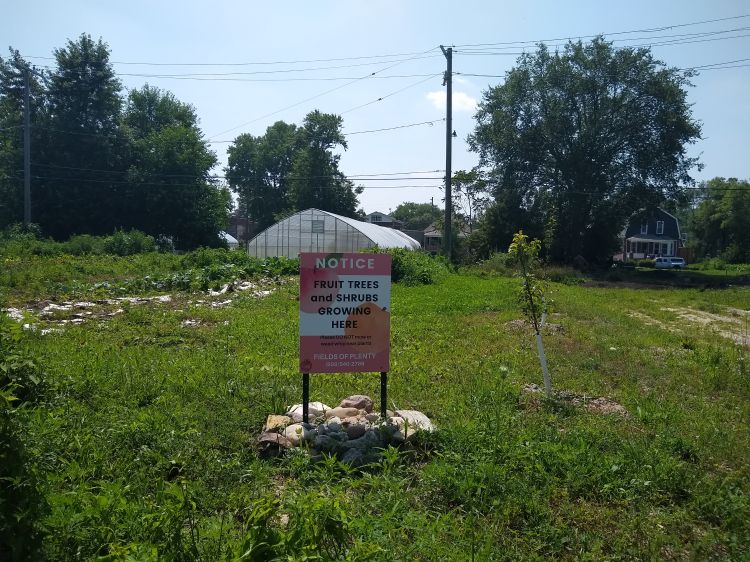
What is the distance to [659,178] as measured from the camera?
4075cm

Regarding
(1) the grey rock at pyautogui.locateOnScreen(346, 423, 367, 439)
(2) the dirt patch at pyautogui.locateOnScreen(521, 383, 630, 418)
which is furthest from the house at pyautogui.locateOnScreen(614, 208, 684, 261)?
(1) the grey rock at pyautogui.locateOnScreen(346, 423, 367, 439)

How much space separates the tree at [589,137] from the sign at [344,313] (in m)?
36.1

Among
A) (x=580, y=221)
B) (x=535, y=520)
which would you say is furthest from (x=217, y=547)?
(x=580, y=221)

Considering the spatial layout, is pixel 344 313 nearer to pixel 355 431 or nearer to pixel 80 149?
pixel 355 431

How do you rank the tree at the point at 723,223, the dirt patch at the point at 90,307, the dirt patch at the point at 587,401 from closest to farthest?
the dirt patch at the point at 587,401
the dirt patch at the point at 90,307
the tree at the point at 723,223

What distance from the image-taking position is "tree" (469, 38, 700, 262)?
40.0 meters

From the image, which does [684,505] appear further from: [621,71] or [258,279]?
[621,71]

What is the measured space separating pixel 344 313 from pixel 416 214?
351 ft

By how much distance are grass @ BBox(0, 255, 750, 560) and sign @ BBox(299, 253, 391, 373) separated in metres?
0.91

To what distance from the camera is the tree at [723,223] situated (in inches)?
2328

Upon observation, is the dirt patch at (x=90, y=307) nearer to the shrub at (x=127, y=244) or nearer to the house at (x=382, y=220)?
the shrub at (x=127, y=244)

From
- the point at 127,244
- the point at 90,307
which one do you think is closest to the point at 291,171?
the point at 127,244

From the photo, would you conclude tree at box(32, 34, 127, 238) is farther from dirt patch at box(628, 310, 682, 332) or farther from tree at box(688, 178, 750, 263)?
tree at box(688, 178, 750, 263)

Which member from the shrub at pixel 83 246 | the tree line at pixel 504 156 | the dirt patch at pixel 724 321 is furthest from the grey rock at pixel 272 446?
the tree line at pixel 504 156
